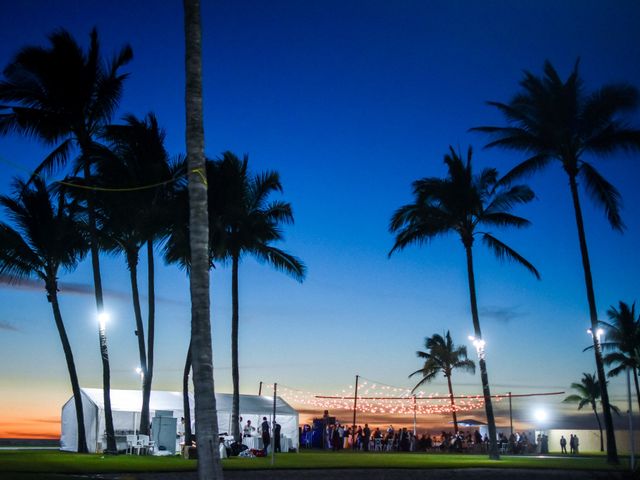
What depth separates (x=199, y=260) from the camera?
11.1m

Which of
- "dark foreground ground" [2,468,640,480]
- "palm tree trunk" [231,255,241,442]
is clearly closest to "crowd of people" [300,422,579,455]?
"palm tree trunk" [231,255,241,442]

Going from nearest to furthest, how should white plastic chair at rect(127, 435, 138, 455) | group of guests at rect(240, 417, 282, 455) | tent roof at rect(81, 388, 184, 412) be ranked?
white plastic chair at rect(127, 435, 138, 455), group of guests at rect(240, 417, 282, 455), tent roof at rect(81, 388, 184, 412)

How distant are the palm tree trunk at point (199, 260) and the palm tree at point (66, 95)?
58.9 ft

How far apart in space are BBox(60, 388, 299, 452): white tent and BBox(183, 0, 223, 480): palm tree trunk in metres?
23.2

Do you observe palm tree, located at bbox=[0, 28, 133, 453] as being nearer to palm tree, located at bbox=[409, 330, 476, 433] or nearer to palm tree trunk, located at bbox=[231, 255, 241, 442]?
palm tree trunk, located at bbox=[231, 255, 241, 442]

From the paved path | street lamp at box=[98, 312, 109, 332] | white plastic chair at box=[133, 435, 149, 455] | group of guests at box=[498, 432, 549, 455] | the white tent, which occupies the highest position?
street lamp at box=[98, 312, 109, 332]

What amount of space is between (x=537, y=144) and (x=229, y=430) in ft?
68.9

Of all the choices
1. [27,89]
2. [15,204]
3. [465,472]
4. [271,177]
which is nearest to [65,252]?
[15,204]

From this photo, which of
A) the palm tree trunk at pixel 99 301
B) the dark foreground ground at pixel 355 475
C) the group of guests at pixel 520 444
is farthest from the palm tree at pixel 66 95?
the group of guests at pixel 520 444

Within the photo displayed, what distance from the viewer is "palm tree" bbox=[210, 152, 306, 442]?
105ft

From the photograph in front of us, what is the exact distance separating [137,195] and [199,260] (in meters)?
20.4

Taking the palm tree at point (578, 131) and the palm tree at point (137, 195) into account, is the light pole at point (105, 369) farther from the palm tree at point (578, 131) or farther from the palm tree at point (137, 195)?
the palm tree at point (578, 131)

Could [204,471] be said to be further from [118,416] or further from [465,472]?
[118,416]

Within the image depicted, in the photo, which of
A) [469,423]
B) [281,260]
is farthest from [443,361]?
[281,260]
